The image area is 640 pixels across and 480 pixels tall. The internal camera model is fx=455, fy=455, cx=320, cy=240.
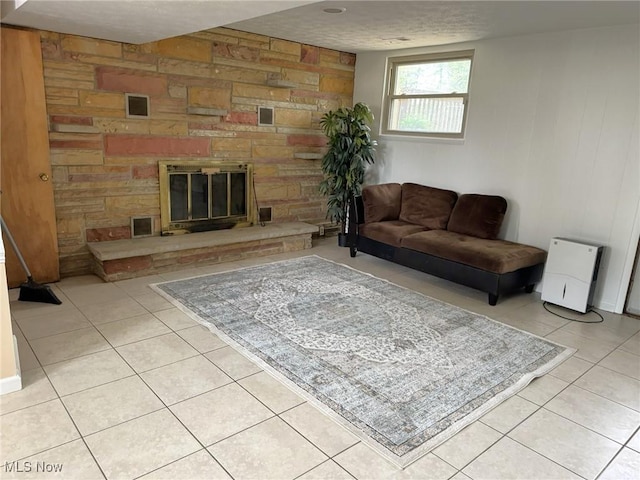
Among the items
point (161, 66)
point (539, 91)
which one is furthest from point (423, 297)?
point (161, 66)

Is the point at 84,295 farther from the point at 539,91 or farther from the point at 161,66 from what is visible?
the point at 539,91

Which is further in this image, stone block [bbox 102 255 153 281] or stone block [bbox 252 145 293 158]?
stone block [bbox 252 145 293 158]

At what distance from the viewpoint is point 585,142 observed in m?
3.97

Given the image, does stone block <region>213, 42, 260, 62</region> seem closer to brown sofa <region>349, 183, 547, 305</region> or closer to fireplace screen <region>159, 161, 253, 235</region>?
fireplace screen <region>159, 161, 253, 235</region>

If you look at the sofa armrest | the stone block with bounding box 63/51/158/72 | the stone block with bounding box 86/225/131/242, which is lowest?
the stone block with bounding box 86/225/131/242

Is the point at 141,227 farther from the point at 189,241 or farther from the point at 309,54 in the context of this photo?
the point at 309,54

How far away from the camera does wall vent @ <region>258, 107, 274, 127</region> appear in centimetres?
518

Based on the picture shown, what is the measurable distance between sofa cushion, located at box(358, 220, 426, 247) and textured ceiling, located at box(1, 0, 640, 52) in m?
1.93

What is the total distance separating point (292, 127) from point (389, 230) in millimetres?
1806

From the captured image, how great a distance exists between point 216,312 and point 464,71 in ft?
11.9

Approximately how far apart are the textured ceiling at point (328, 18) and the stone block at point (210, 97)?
700 millimetres

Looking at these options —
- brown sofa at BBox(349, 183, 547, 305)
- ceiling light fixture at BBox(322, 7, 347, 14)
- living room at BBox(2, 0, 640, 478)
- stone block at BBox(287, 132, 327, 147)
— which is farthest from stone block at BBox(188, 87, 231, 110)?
brown sofa at BBox(349, 183, 547, 305)

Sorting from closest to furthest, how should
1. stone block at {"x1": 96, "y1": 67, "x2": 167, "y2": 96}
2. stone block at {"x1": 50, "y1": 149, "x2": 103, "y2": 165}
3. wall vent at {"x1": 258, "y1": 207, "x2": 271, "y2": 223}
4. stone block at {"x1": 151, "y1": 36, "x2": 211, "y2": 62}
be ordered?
1. stone block at {"x1": 50, "y1": 149, "x2": 103, "y2": 165}
2. stone block at {"x1": 96, "y1": 67, "x2": 167, "y2": 96}
3. stone block at {"x1": 151, "y1": 36, "x2": 211, "y2": 62}
4. wall vent at {"x1": 258, "y1": 207, "x2": 271, "y2": 223}

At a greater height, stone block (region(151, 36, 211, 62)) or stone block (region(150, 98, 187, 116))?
stone block (region(151, 36, 211, 62))
